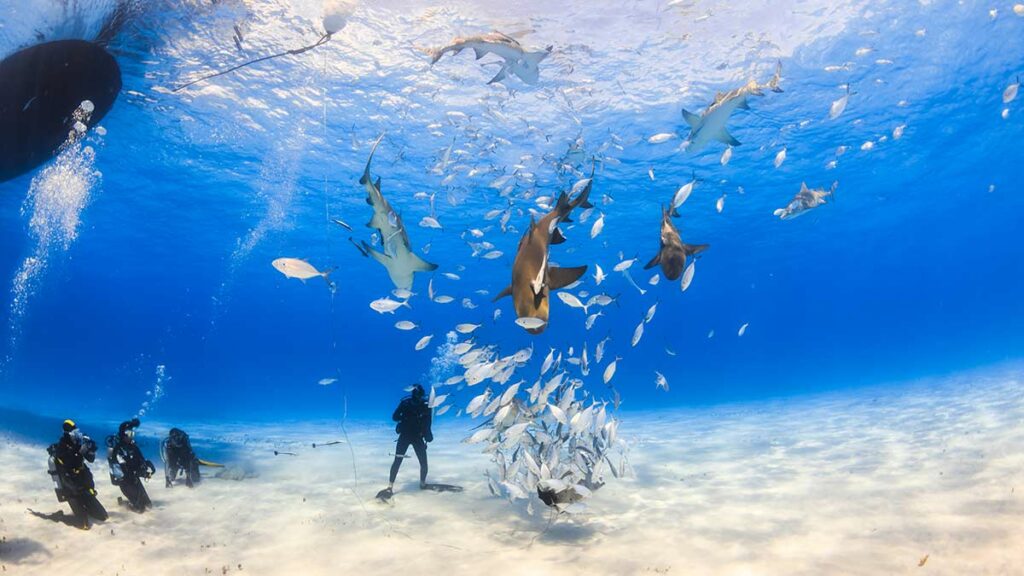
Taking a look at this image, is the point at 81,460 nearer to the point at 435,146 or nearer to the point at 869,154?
the point at 435,146

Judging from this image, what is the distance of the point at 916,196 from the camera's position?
4094cm

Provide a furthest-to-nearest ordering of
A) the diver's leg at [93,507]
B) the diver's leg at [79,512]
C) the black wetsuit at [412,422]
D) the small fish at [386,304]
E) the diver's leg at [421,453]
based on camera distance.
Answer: the diver's leg at [421,453] → the black wetsuit at [412,422] → the diver's leg at [93,507] → the diver's leg at [79,512] → the small fish at [386,304]

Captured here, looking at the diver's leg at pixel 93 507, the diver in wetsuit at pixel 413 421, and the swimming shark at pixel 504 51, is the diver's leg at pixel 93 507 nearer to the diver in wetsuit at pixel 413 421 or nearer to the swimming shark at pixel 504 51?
the diver in wetsuit at pixel 413 421

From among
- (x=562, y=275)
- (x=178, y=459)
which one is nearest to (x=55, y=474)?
(x=178, y=459)

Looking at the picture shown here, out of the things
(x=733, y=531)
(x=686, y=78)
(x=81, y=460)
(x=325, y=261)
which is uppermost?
(x=325, y=261)

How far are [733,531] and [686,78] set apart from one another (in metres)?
14.6

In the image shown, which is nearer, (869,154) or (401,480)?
(401,480)

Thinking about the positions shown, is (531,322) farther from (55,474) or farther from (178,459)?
(178,459)

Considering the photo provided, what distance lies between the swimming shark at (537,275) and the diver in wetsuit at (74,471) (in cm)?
742

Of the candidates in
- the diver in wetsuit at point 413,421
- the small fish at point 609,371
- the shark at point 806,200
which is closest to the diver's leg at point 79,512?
the diver in wetsuit at point 413,421

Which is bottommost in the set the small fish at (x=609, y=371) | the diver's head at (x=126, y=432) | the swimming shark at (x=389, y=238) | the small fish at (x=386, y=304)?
the small fish at (x=609, y=371)

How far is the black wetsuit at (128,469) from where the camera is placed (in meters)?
8.27

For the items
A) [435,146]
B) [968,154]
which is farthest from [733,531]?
[968,154]

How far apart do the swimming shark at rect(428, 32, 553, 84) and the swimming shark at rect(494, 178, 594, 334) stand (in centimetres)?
450
